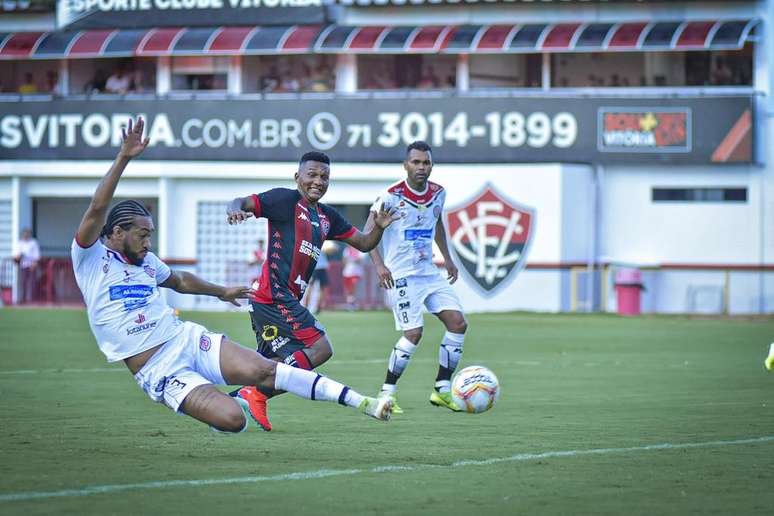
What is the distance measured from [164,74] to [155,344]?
32.6m

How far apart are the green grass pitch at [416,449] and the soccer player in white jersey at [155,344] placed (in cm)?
37

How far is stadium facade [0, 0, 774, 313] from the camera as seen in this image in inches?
1426

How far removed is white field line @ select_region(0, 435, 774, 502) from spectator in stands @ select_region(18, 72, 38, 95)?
34.5 metres

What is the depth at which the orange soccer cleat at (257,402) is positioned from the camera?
10.6 metres

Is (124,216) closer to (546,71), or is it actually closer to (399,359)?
(399,359)

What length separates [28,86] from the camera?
139ft

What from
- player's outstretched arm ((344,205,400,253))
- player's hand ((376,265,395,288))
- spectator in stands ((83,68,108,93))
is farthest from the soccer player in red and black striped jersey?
spectator in stands ((83,68,108,93))

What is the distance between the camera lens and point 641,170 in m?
37.3

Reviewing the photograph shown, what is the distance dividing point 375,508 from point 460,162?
101 ft

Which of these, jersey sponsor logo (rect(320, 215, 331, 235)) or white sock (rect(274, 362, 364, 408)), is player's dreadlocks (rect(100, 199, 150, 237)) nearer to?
white sock (rect(274, 362, 364, 408))

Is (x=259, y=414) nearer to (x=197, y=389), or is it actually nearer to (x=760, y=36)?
(x=197, y=389)

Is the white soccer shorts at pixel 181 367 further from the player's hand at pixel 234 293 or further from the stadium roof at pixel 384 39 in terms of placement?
the stadium roof at pixel 384 39

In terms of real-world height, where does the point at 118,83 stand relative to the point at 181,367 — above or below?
above

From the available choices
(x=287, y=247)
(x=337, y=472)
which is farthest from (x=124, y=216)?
(x=337, y=472)
